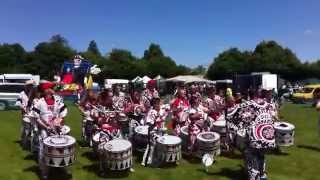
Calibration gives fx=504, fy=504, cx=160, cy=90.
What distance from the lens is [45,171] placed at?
12.4 meters

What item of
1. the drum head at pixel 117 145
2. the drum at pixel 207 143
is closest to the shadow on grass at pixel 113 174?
the drum head at pixel 117 145

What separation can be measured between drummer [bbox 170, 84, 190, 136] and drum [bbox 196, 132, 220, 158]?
32.4 inches

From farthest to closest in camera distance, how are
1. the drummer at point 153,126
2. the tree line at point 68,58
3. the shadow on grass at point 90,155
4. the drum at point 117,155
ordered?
the tree line at point 68,58 → the shadow on grass at point 90,155 → the drummer at point 153,126 → the drum at point 117,155

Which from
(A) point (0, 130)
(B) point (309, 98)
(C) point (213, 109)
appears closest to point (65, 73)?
(B) point (309, 98)

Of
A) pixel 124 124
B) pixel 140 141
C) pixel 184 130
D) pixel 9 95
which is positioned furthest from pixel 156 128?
pixel 9 95

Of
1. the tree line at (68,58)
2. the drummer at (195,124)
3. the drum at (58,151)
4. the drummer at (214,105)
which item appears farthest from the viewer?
the tree line at (68,58)

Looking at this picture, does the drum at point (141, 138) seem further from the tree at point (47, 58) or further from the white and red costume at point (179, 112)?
the tree at point (47, 58)

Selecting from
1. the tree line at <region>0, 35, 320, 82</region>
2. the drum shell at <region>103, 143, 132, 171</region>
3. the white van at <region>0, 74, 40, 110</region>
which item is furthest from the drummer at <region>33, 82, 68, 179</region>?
the tree line at <region>0, 35, 320, 82</region>

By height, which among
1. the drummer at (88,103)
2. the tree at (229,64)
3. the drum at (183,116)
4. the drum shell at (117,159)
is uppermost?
the tree at (229,64)

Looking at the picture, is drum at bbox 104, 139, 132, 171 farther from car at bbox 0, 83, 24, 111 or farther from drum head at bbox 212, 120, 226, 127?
car at bbox 0, 83, 24, 111

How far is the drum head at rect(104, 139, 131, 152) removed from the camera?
12.6 metres

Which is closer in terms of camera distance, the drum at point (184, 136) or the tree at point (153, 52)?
the drum at point (184, 136)

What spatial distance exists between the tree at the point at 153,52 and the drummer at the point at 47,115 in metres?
92.4

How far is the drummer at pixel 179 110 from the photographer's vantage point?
1522 centimetres
